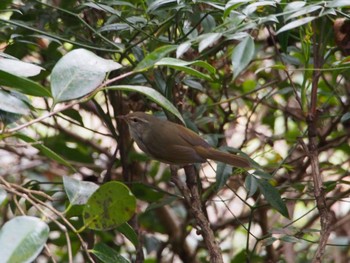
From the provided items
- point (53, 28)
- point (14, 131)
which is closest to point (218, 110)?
point (53, 28)

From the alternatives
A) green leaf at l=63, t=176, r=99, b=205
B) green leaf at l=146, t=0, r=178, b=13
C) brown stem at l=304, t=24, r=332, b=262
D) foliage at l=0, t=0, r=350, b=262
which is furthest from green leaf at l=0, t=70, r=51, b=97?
brown stem at l=304, t=24, r=332, b=262

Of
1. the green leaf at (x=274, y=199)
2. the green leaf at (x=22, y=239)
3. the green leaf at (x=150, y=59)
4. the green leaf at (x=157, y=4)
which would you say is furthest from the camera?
the green leaf at (x=274, y=199)

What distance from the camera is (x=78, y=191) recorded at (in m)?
1.19

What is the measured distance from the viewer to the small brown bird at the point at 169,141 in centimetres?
183

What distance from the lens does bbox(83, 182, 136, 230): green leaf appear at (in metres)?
1.09

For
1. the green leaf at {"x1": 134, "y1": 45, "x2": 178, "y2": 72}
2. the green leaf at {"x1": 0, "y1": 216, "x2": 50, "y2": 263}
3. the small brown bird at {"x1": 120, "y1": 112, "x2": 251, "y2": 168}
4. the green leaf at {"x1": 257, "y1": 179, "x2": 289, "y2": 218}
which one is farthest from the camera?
the small brown bird at {"x1": 120, "y1": 112, "x2": 251, "y2": 168}

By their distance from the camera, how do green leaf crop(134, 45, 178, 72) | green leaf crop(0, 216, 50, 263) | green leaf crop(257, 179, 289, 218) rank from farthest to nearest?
green leaf crop(257, 179, 289, 218) < green leaf crop(134, 45, 178, 72) < green leaf crop(0, 216, 50, 263)

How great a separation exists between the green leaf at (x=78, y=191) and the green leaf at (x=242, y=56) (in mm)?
333

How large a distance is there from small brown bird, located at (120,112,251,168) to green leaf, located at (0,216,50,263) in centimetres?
84

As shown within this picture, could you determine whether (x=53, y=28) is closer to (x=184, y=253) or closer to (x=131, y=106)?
(x=131, y=106)

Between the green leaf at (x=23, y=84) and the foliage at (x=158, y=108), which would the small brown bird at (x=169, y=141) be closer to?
the foliage at (x=158, y=108)

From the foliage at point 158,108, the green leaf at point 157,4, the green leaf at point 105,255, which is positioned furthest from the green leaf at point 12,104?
the green leaf at point 157,4

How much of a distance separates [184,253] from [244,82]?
618mm

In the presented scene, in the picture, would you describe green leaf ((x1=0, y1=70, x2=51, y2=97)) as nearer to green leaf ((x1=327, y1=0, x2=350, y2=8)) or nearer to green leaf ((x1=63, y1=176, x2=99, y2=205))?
green leaf ((x1=63, y1=176, x2=99, y2=205))
